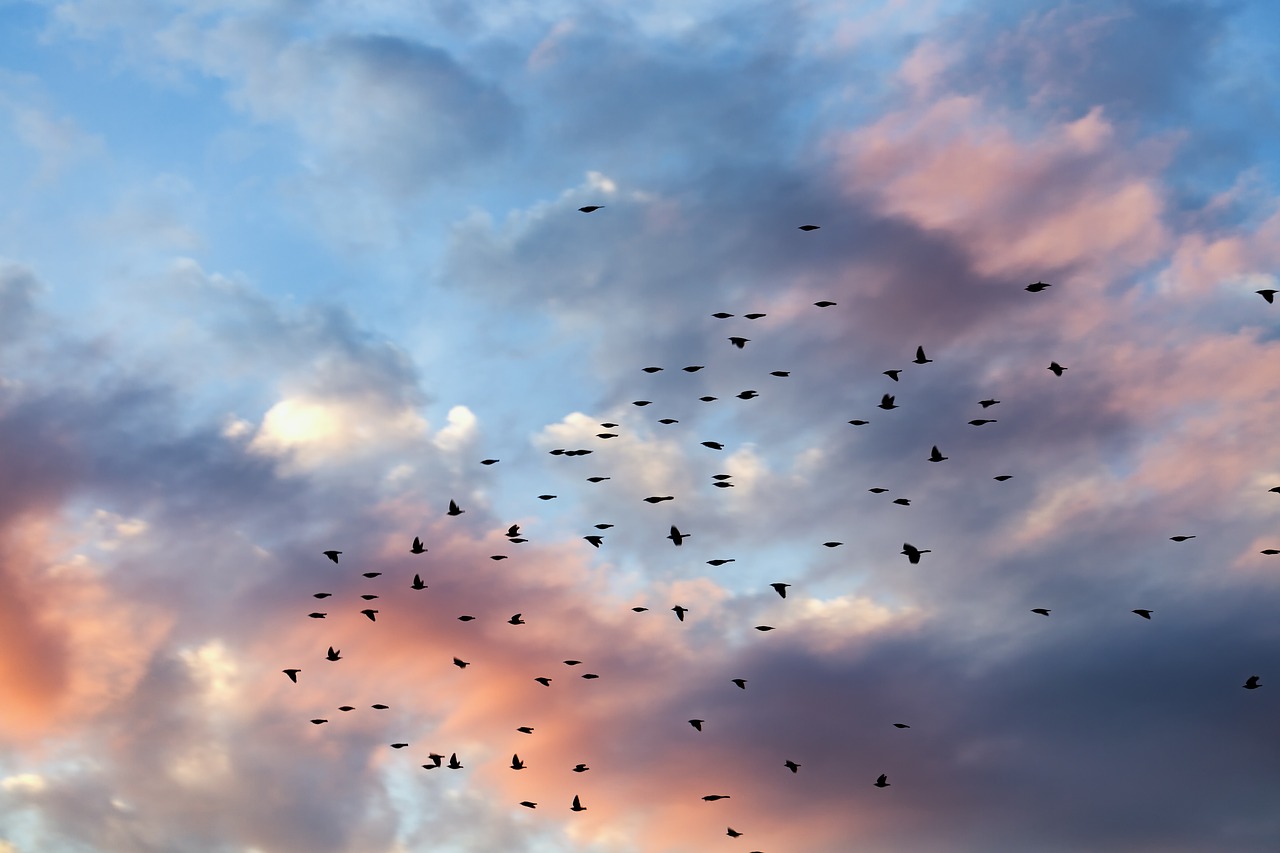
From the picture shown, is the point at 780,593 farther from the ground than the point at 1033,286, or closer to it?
closer to it

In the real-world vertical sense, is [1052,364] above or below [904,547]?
above

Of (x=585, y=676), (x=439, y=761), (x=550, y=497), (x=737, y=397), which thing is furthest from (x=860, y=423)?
(x=439, y=761)

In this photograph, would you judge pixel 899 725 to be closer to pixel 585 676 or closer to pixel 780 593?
pixel 780 593

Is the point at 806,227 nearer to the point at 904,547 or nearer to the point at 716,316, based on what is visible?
the point at 716,316

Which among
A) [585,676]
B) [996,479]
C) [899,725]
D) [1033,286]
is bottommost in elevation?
[899,725]

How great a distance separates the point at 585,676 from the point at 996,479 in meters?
37.3

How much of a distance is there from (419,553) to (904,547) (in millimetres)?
38322

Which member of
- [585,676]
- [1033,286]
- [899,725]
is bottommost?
[899,725]

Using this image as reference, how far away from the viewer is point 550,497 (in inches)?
4365

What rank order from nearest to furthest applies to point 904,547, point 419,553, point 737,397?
point 904,547 < point 737,397 < point 419,553

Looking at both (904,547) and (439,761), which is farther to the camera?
(439,761)

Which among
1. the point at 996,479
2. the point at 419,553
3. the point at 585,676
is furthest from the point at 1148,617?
the point at 419,553

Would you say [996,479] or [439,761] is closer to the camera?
[996,479]

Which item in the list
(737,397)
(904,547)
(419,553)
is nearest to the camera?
(904,547)
